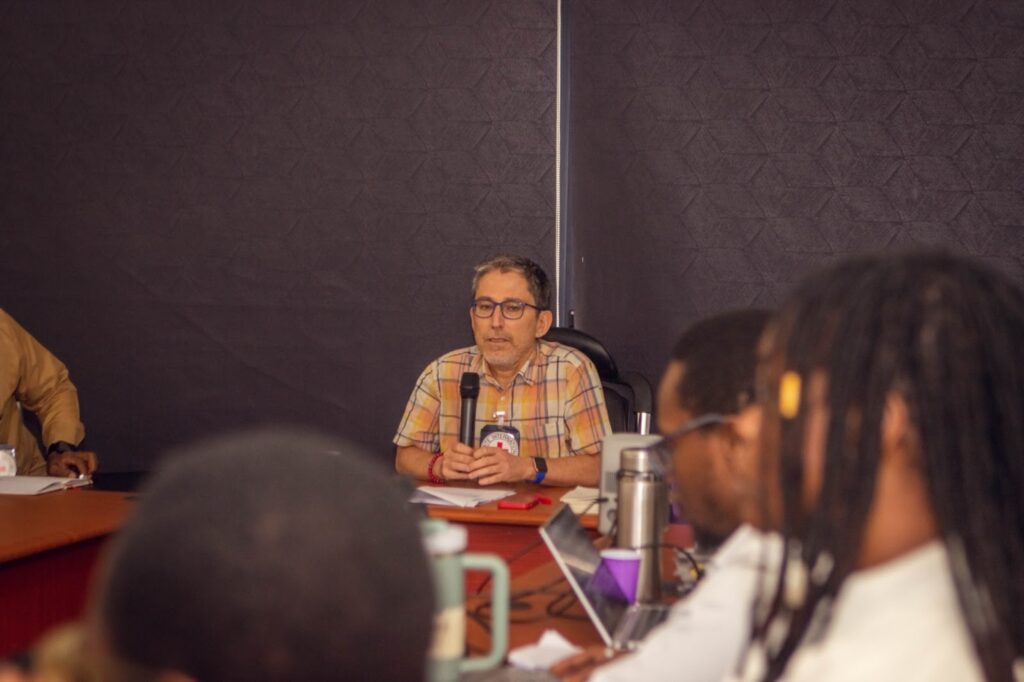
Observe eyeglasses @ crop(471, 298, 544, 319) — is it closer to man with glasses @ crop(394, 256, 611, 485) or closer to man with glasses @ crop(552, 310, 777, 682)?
man with glasses @ crop(394, 256, 611, 485)

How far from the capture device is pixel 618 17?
4391mm

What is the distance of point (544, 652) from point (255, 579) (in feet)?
3.52

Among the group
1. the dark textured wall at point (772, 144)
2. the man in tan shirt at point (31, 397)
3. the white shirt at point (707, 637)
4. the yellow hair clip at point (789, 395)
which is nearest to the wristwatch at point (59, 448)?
the man in tan shirt at point (31, 397)

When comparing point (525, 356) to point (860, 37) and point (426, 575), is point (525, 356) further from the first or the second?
point (426, 575)

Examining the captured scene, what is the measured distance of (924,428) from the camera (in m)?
0.98

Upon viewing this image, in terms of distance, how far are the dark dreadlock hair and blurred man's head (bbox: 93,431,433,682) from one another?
1.62 feet

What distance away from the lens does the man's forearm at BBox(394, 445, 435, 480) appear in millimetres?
3461

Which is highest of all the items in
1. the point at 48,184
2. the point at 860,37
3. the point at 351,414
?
the point at 860,37

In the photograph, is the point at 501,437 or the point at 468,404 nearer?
the point at 468,404

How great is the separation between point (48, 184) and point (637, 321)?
2.56 m

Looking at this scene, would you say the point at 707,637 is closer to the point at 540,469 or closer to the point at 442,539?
the point at 442,539

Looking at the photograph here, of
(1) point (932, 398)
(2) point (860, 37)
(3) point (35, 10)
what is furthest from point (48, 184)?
(1) point (932, 398)

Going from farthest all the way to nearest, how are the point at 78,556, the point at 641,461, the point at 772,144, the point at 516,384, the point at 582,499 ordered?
the point at 772,144
the point at 516,384
the point at 582,499
the point at 78,556
the point at 641,461

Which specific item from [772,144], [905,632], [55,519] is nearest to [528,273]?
[772,144]
